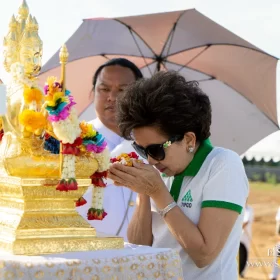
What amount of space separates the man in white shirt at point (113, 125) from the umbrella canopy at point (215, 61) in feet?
4.93

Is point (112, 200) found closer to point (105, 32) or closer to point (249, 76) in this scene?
point (105, 32)

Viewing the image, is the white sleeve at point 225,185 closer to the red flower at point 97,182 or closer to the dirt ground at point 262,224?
the red flower at point 97,182

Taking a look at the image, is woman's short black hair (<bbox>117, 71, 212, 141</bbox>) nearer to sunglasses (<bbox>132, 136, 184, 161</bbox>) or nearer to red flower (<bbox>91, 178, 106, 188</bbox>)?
sunglasses (<bbox>132, 136, 184, 161</bbox>)

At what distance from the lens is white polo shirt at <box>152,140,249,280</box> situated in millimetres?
Result: 2883

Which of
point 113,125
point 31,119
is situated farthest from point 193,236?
point 113,125

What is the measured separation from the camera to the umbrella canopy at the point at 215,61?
5.90 meters

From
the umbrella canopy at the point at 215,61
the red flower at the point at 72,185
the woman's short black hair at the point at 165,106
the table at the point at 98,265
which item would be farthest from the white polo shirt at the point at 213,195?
the umbrella canopy at the point at 215,61

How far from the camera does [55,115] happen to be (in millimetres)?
2609

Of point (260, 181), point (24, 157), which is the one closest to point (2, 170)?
point (24, 157)

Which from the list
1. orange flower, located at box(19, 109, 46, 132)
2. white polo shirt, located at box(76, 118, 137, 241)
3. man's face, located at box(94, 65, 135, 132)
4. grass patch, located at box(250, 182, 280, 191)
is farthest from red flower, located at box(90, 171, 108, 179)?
grass patch, located at box(250, 182, 280, 191)

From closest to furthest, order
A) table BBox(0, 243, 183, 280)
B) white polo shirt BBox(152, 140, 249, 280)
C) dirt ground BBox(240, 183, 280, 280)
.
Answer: table BBox(0, 243, 183, 280) → white polo shirt BBox(152, 140, 249, 280) → dirt ground BBox(240, 183, 280, 280)

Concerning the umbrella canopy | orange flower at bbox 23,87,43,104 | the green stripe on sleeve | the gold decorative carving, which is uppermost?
the umbrella canopy

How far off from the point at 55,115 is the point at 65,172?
0.22 m

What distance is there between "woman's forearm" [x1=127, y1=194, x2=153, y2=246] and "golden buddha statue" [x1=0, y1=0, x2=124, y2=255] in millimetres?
277
